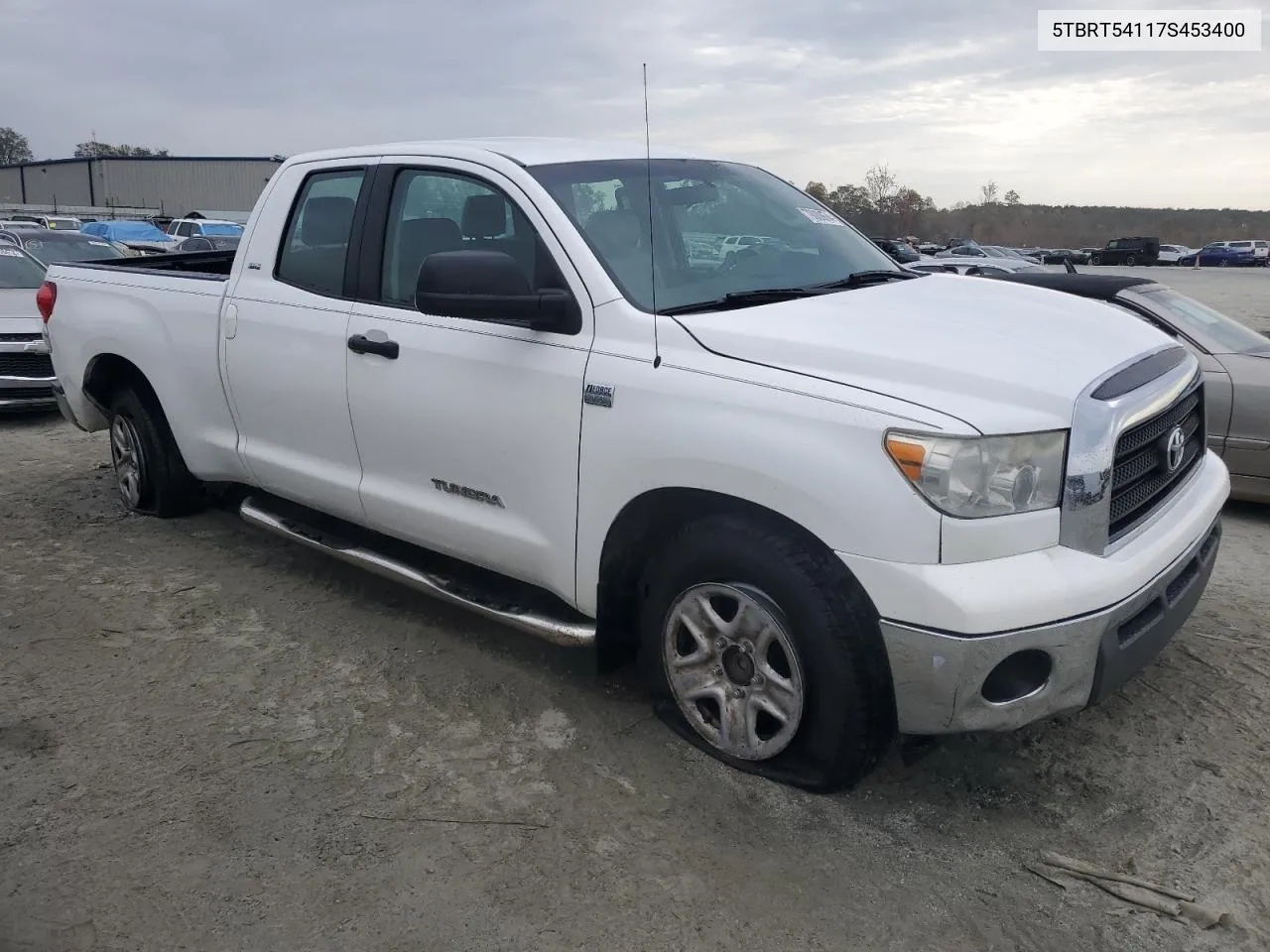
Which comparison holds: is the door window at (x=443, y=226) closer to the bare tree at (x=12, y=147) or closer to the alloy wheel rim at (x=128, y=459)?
the alloy wheel rim at (x=128, y=459)

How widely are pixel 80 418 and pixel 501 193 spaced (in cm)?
356

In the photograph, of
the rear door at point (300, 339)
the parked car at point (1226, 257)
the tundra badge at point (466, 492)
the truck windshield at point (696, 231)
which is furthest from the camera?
the parked car at point (1226, 257)

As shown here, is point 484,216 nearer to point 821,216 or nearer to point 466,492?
point 466,492

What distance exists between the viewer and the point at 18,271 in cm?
1038

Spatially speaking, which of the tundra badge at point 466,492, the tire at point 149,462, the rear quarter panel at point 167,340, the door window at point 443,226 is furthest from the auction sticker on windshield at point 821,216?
the tire at point 149,462

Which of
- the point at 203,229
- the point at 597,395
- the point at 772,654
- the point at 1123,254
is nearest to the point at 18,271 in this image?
the point at 597,395

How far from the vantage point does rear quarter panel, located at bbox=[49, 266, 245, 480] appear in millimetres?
4953

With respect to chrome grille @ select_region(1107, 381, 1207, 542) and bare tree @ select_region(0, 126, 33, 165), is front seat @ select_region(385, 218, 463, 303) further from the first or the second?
bare tree @ select_region(0, 126, 33, 165)

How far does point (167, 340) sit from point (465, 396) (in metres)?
2.29

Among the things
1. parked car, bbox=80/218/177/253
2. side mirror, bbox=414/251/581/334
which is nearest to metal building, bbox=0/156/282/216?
parked car, bbox=80/218/177/253

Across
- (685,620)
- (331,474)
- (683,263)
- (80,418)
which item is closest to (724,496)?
(685,620)

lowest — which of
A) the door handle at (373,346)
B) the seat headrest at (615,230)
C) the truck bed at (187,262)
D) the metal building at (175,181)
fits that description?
the door handle at (373,346)

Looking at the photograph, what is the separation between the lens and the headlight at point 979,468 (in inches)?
105

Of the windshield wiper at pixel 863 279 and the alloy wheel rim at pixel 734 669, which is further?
the windshield wiper at pixel 863 279
